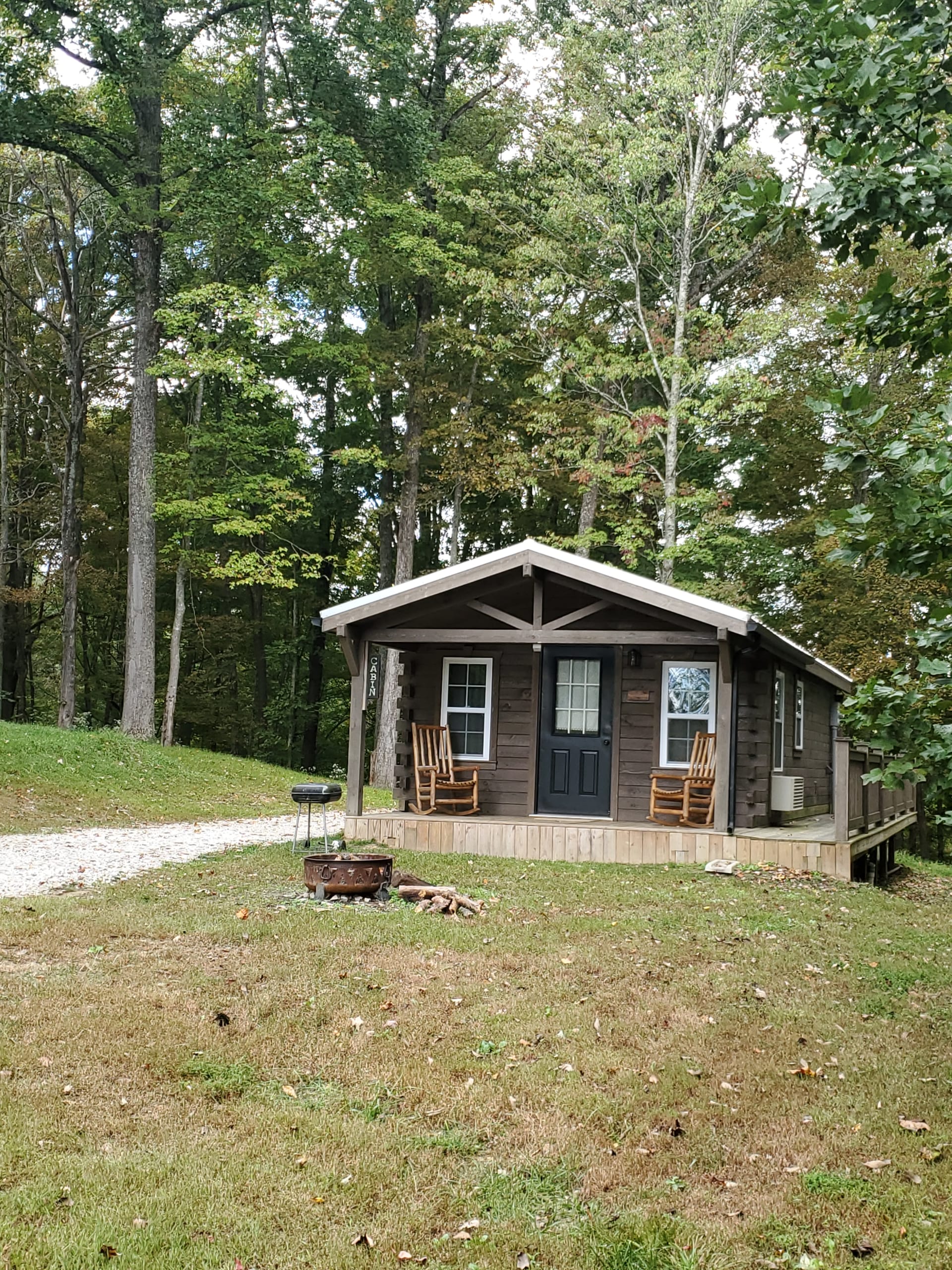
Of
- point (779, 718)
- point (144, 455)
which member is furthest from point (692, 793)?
point (144, 455)

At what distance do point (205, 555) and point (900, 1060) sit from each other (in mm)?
19047

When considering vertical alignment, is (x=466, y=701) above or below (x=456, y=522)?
below

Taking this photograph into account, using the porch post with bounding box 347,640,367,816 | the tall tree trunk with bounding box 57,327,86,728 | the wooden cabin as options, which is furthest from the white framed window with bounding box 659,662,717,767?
the tall tree trunk with bounding box 57,327,86,728

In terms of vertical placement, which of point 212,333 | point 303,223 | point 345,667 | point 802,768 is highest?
point 303,223

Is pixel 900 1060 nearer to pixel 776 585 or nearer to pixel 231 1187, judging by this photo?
pixel 231 1187

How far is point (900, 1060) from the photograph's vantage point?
206 inches

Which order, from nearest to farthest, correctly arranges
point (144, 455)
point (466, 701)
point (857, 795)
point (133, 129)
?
point (857, 795) → point (466, 701) → point (144, 455) → point (133, 129)

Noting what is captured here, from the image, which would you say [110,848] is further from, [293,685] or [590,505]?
[293,685]

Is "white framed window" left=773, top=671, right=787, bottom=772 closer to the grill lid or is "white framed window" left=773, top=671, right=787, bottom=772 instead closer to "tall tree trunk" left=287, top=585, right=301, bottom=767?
the grill lid

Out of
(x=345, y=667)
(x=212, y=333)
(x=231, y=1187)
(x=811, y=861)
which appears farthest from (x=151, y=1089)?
(x=345, y=667)

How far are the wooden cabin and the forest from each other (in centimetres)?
466

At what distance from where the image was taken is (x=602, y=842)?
11.8 metres

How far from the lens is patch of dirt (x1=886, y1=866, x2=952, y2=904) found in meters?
12.4

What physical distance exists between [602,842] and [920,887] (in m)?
5.45
